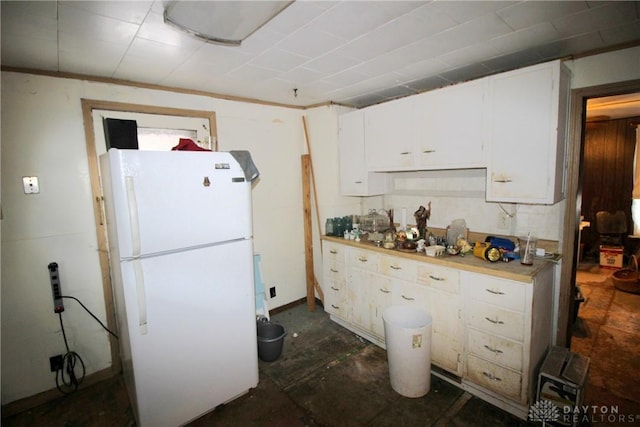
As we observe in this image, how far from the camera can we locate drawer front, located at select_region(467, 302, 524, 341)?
1931mm

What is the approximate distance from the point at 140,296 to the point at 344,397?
1.57m

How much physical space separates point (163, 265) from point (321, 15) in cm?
166

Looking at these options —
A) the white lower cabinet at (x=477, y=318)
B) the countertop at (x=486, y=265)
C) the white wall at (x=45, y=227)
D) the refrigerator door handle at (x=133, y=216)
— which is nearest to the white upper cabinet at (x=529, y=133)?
the countertop at (x=486, y=265)

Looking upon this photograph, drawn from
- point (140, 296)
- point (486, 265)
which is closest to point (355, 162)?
point (486, 265)

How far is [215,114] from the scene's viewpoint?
2.93 m

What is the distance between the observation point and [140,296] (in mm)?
1759

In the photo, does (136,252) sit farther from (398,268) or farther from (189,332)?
(398,268)

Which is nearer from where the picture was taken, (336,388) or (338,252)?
(336,388)

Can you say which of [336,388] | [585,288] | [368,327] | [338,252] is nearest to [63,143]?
[338,252]

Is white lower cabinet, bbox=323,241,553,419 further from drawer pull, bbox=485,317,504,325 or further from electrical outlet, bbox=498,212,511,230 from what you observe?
electrical outlet, bbox=498,212,511,230

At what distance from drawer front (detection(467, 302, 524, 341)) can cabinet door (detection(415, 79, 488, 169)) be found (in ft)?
3.44

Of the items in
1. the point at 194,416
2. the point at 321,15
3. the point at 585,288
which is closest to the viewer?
the point at 321,15

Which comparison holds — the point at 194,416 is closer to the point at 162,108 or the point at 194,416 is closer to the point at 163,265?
the point at 163,265

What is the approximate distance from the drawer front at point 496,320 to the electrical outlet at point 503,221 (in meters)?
0.85
